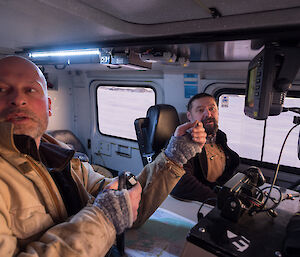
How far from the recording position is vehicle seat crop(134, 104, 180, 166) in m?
2.96

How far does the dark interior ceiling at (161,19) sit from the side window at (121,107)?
95.7 inches

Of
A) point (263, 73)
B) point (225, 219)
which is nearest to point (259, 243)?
point (225, 219)

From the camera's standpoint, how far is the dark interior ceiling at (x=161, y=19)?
1.12 meters

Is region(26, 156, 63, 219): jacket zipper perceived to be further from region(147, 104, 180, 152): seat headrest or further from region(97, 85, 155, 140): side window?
region(97, 85, 155, 140): side window

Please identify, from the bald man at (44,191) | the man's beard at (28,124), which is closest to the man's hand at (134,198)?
the bald man at (44,191)

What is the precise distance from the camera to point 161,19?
138 cm

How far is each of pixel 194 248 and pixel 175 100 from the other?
3017 mm

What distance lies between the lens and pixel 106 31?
5.33 ft

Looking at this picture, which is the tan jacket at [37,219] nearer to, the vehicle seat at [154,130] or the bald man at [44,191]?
the bald man at [44,191]

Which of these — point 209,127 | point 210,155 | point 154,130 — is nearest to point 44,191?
point 209,127

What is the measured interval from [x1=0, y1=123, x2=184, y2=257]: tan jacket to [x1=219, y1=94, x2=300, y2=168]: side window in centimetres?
274

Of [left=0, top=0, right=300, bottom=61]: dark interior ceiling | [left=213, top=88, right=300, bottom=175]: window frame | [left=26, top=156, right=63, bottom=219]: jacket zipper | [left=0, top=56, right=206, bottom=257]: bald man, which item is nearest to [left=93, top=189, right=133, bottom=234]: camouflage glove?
[left=0, top=56, right=206, bottom=257]: bald man

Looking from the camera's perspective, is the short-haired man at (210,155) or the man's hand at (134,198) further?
the short-haired man at (210,155)

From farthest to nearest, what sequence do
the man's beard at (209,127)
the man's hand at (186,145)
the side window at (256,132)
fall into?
the side window at (256,132)
the man's beard at (209,127)
the man's hand at (186,145)
